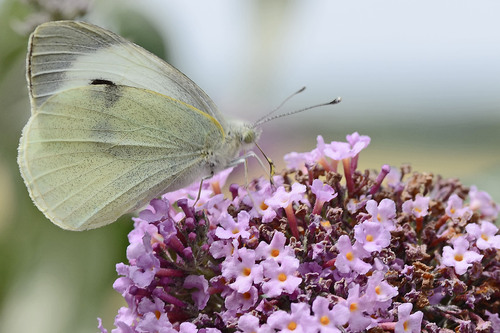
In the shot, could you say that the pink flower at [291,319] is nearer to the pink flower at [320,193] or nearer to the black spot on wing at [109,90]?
the pink flower at [320,193]

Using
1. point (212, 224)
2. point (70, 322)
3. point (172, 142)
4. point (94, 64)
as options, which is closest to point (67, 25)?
point (94, 64)

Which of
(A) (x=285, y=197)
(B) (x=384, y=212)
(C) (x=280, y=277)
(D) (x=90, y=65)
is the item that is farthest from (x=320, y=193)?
(D) (x=90, y=65)

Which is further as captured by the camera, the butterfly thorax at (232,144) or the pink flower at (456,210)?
the butterfly thorax at (232,144)

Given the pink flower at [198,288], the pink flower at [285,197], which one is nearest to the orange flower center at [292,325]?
the pink flower at [198,288]

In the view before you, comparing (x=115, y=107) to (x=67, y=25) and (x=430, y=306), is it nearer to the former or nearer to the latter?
(x=67, y=25)

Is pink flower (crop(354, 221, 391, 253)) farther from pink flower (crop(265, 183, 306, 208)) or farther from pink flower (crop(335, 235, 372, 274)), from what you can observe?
pink flower (crop(265, 183, 306, 208))

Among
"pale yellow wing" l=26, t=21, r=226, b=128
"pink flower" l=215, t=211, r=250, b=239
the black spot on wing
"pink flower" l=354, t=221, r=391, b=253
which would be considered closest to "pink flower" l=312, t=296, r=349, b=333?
"pink flower" l=354, t=221, r=391, b=253
